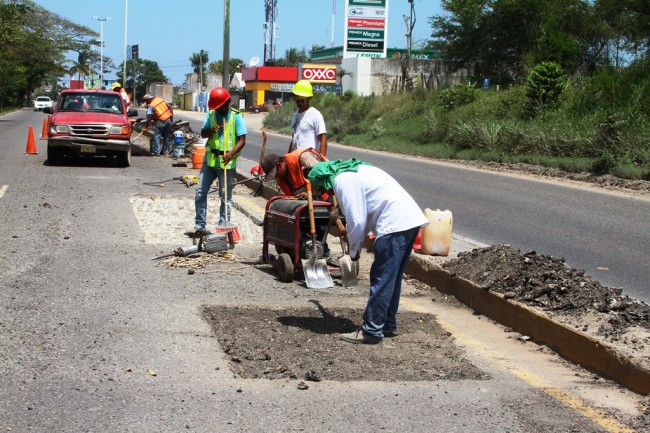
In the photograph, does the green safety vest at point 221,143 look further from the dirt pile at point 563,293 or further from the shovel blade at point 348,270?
the shovel blade at point 348,270

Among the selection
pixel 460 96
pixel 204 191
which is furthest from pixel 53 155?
pixel 460 96

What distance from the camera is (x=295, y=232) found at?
8.28 metres

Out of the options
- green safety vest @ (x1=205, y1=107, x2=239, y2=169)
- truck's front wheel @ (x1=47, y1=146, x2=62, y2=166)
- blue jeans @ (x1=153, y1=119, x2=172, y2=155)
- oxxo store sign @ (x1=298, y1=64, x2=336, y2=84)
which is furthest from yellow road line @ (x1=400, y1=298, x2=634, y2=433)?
oxxo store sign @ (x1=298, y1=64, x2=336, y2=84)

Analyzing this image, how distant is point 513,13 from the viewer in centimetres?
5347

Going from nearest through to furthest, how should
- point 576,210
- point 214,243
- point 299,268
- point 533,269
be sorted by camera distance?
1. point 533,269
2. point 299,268
3. point 214,243
4. point 576,210

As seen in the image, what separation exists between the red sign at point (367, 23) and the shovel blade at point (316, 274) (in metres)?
60.3

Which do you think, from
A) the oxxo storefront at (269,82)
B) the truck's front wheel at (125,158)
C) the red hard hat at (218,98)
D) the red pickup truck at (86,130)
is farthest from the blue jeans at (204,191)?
the oxxo storefront at (269,82)

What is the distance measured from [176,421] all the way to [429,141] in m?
28.9

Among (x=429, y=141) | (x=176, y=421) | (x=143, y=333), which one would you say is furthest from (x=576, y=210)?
(x=429, y=141)

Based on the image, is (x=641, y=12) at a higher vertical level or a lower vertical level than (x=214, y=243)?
higher

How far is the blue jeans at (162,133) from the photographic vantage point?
76.0ft

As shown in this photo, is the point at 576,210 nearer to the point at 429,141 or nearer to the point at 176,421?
the point at 176,421

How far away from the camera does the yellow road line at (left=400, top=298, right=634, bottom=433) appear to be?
488 cm

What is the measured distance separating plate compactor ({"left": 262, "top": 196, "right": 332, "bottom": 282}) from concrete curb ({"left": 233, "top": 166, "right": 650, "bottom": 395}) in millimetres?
1175
